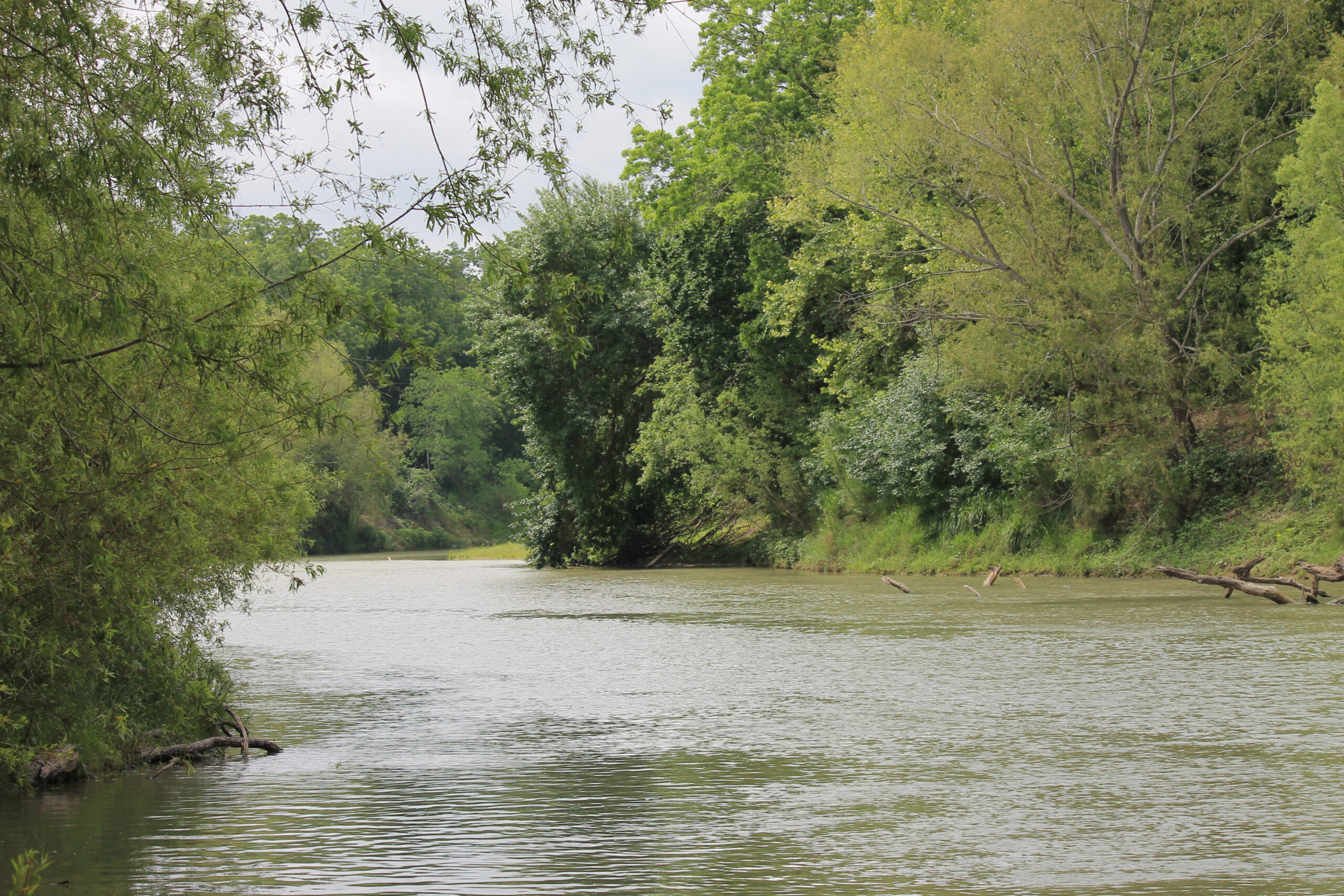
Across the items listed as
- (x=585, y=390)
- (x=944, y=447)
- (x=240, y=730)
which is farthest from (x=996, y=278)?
(x=240, y=730)

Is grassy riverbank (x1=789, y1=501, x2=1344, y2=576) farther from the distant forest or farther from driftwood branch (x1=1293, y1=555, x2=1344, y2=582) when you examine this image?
driftwood branch (x1=1293, y1=555, x2=1344, y2=582)

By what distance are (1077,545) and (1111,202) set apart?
25.1 ft

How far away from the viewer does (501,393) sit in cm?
4425

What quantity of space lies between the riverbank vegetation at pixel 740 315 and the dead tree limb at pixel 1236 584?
2.94 metres

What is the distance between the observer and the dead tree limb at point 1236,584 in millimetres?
21094

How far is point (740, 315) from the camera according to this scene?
39.9m

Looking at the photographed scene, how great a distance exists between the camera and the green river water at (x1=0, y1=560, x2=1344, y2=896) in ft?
23.4

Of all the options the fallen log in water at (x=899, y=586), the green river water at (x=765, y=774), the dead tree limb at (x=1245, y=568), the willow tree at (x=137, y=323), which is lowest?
the green river water at (x=765, y=774)

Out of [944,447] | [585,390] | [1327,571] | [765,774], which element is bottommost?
[765,774]

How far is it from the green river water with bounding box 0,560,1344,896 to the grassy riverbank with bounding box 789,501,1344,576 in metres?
6.77

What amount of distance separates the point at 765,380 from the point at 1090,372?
1239 cm

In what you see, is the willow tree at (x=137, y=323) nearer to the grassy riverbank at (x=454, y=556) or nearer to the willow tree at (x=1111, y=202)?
the willow tree at (x=1111, y=202)

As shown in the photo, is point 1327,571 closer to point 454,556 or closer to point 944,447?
point 944,447

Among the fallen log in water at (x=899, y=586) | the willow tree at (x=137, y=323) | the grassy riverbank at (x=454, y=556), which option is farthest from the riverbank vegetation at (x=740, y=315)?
the grassy riverbank at (x=454, y=556)
